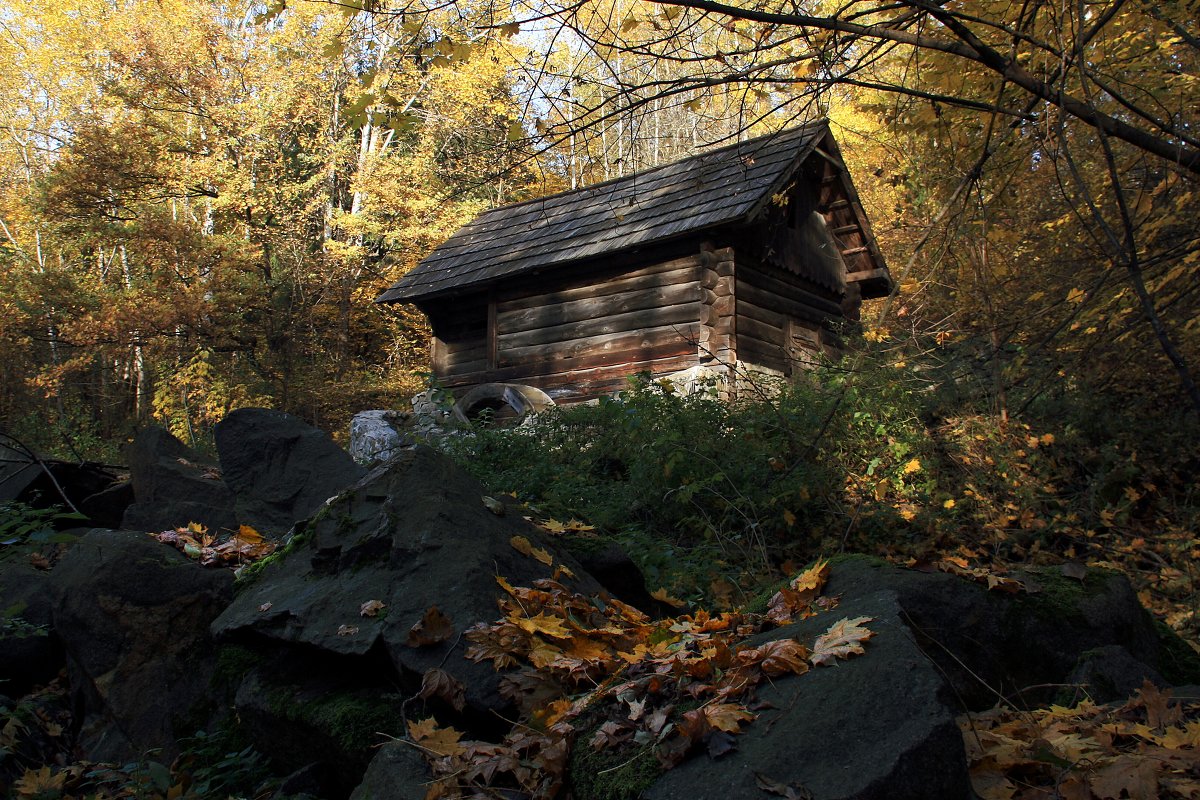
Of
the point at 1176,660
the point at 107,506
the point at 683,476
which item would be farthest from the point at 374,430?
the point at 1176,660

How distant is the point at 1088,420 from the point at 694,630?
691 cm

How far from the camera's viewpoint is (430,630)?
10.3 feet

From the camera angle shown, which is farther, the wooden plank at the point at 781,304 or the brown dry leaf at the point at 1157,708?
the wooden plank at the point at 781,304

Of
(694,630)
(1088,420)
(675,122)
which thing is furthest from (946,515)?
(675,122)

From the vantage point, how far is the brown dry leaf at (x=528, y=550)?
12.5 ft

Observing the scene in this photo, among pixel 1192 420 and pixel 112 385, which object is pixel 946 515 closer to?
pixel 1192 420

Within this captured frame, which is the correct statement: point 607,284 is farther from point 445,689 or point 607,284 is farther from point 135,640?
point 445,689

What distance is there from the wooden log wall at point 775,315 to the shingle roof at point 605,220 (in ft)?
3.82

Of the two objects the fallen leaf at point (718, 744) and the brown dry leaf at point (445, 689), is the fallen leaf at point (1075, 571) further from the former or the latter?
the brown dry leaf at point (445, 689)

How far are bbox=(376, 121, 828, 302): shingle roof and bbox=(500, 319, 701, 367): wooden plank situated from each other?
123 cm

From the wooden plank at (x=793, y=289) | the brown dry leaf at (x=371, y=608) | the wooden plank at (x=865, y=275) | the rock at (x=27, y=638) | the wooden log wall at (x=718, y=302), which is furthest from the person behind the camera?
the wooden plank at (x=865, y=275)

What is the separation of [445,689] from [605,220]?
1117 cm

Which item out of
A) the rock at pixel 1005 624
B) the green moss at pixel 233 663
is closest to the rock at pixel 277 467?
the green moss at pixel 233 663

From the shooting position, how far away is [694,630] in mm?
3336
